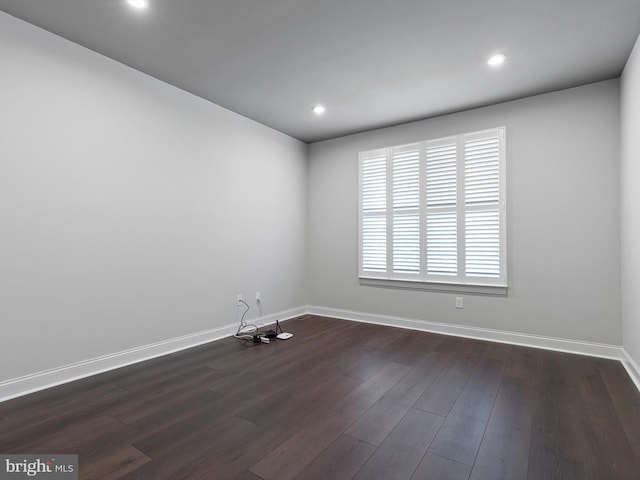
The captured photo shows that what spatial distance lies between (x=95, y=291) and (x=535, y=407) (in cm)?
342

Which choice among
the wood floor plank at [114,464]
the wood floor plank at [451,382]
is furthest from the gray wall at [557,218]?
the wood floor plank at [114,464]

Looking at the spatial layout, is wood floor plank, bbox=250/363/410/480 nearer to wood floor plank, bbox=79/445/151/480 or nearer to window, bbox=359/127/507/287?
wood floor plank, bbox=79/445/151/480

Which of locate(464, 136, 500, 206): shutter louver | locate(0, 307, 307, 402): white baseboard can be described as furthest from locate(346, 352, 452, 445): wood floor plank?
locate(0, 307, 307, 402): white baseboard

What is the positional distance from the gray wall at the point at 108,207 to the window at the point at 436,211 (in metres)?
1.63

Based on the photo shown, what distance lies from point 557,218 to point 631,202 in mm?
691

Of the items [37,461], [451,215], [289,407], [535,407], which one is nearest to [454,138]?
[451,215]

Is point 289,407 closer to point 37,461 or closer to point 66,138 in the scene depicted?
point 37,461

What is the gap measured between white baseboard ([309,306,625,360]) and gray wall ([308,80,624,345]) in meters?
0.06

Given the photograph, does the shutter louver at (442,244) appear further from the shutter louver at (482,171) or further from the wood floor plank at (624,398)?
the wood floor plank at (624,398)

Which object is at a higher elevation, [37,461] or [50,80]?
[50,80]

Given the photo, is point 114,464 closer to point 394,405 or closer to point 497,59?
point 394,405

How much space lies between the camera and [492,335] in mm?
3629

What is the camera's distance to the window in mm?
3619

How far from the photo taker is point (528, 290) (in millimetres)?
3434
